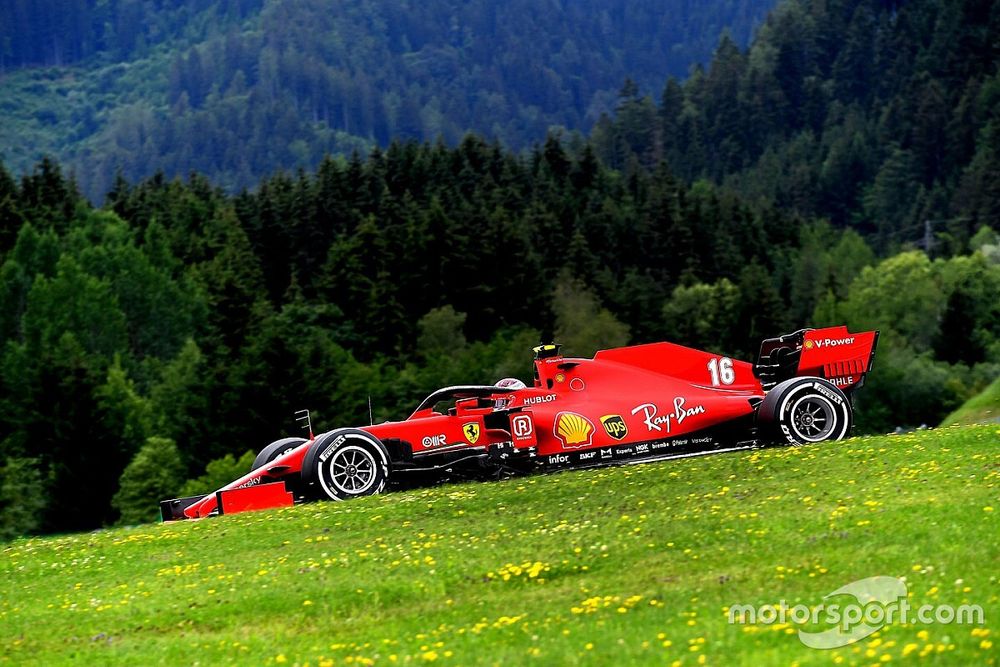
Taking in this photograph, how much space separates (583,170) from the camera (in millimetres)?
178750

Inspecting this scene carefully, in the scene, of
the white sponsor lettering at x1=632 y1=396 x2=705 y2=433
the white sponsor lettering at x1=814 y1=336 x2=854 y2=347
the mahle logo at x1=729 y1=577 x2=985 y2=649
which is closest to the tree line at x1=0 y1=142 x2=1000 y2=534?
the white sponsor lettering at x1=632 y1=396 x2=705 y2=433

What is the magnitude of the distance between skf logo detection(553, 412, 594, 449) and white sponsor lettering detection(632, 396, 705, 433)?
3.03 feet

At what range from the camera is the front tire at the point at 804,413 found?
25.3 m

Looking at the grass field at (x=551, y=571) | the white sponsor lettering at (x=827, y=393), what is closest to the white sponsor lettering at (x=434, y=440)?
the grass field at (x=551, y=571)

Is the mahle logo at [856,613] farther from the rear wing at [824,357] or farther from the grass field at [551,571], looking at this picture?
the rear wing at [824,357]

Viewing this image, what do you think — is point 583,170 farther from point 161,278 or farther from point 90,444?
point 90,444

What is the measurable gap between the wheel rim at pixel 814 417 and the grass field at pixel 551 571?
2406mm

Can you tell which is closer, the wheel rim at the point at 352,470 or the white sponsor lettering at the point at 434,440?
the wheel rim at the point at 352,470

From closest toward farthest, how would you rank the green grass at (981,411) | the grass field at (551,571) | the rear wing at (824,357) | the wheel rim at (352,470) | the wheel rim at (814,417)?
the grass field at (551,571) → the wheel rim at (352,470) → the wheel rim at (814,417) → the rear wing at (824,357) → the green grass at (981,411)

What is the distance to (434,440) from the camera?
25547mm

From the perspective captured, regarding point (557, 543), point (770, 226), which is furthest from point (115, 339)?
point (557, 543)

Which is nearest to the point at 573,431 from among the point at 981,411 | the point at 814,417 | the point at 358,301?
the point at 814,417

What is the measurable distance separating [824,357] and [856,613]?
44.6ft

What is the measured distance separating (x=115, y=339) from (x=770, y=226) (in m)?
94.8
